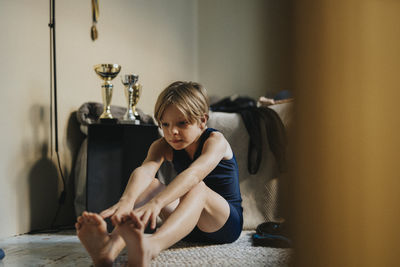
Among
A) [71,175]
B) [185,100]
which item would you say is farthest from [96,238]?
[71,175]

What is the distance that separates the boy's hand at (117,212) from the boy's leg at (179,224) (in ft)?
0.06

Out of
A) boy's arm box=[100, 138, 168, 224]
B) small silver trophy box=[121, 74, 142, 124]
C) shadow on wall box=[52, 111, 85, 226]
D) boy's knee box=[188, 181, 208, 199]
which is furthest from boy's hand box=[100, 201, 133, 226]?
shadow on wall box=[52, 111, 85, 226]

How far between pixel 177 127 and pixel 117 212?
31 cm

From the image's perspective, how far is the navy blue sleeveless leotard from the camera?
1.17 meters

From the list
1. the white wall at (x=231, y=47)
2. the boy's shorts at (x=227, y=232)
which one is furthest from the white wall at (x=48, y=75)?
the white wall at (x=231, y=47)

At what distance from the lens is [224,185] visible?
1217 millimetres

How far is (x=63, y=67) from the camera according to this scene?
1.79 metres

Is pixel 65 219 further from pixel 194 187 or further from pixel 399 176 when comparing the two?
pixel 399 176

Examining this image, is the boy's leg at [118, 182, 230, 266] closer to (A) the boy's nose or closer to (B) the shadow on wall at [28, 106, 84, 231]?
(A) the boy's nose

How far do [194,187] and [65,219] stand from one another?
3.48ft

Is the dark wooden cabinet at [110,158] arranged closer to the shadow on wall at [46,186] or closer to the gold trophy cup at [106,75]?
the gold trophy cup at [106,75]

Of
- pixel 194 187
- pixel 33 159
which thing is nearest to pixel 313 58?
pixel 194 187

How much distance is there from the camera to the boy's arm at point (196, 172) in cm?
86

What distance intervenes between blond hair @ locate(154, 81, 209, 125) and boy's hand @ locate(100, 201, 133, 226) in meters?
0.28
